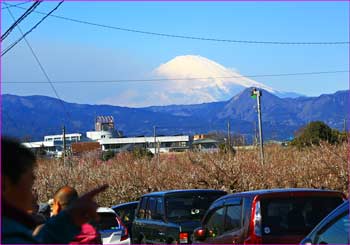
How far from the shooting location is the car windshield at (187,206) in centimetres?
1295

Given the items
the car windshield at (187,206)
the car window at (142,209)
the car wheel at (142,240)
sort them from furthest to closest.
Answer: the car window at (142,209), the car wheel at (142,240), the car windshield at (187,206)

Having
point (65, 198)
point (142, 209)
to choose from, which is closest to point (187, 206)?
point (142, 209)

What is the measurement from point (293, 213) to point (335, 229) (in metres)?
1.93

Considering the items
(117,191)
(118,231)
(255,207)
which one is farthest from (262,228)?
(117,191)

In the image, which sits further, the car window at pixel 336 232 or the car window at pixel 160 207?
the car window at pixel 160 207

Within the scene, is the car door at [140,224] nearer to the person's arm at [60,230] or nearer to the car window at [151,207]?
the car window at [151,207]

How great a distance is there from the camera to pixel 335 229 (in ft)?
20.8

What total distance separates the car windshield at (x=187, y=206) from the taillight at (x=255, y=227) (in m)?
4.78

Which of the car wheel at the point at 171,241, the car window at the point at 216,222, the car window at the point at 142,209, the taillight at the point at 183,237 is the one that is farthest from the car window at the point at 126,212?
the car window at the point at 216,222

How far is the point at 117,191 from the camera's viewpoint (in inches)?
1071

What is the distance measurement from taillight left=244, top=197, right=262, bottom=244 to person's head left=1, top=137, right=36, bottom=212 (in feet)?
17.1

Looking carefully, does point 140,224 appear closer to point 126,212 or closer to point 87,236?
point 126,212

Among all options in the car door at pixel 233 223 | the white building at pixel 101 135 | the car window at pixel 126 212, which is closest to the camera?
the car door at pixel 233 223

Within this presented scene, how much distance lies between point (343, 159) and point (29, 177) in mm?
17194
